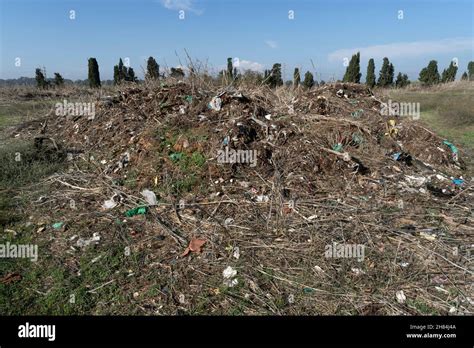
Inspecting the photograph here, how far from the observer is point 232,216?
144 inches

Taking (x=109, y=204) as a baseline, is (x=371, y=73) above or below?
above

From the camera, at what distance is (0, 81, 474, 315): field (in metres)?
2.61

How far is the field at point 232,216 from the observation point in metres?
2.61

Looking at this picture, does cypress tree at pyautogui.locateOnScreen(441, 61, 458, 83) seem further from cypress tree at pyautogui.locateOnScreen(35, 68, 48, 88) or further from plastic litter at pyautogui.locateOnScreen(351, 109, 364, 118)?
cypress tree at pyautogui.locateOnScreen(35, 68, 48, 88)

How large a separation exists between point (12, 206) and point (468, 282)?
502 centimetres

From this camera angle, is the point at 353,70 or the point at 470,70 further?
the point at 470,70

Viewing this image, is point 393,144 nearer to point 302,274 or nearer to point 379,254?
point 379,254

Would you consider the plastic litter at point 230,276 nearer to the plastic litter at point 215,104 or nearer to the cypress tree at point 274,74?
the plastic litter at point 215,104

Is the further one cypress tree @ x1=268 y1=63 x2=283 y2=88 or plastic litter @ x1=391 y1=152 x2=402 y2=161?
cypress tree @ x1=268 y1=63 x2=283 y2=88


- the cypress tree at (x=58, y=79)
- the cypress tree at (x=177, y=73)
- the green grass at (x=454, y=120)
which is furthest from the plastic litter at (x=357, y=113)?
the cypress tree at (x=58, y=79)

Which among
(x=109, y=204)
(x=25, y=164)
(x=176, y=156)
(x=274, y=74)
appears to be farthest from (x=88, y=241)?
(x=274, y=74)

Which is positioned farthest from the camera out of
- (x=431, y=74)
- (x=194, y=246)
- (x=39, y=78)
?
(x=431, y=74)

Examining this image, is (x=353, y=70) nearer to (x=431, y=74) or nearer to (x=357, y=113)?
(x=431, y=74)

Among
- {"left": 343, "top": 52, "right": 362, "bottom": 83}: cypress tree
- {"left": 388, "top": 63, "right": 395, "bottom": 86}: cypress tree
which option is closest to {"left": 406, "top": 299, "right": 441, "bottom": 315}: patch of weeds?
{"left": 343, "top": 52, "right": 362, "bottom": 83}: cypress tree
